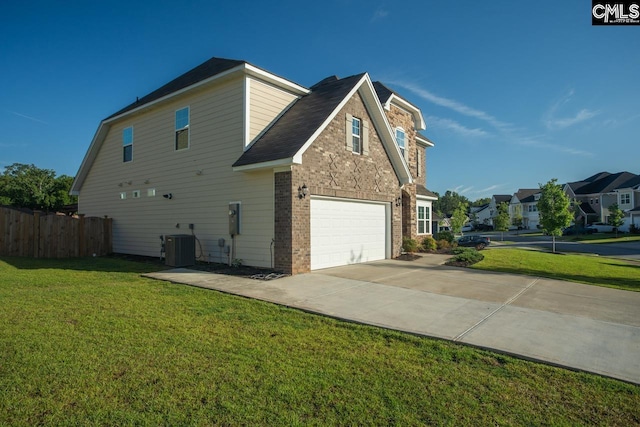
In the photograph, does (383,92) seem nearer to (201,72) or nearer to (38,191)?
(201,72)

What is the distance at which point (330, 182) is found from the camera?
1143 cm

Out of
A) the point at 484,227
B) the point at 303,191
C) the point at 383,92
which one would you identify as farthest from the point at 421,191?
the point at 484,227

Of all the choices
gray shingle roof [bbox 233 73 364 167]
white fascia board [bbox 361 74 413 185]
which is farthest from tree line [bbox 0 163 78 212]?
white fascia board [bbox 361 74 413 185]

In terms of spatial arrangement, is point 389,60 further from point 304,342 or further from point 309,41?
point 304,342

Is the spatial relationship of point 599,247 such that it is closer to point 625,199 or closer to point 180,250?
point 625,199

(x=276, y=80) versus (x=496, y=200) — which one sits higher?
(x=496, y=200)

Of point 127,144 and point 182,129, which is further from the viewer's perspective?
point 127,144

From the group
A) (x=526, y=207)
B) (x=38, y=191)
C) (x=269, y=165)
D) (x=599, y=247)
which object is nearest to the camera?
(x=269, y=165)

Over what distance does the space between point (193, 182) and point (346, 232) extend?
19.3 ft

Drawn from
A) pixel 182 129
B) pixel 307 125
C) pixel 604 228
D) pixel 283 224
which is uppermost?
pixel 182 129

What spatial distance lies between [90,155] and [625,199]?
206 ft

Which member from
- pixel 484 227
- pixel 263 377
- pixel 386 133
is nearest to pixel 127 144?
pixel 386 133

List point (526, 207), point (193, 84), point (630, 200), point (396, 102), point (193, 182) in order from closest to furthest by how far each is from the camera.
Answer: point (193, 84) → point (193, 182) → point (396, 102) → point (630, 200) → point (526, 207)

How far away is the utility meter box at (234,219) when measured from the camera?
37.3 feet
